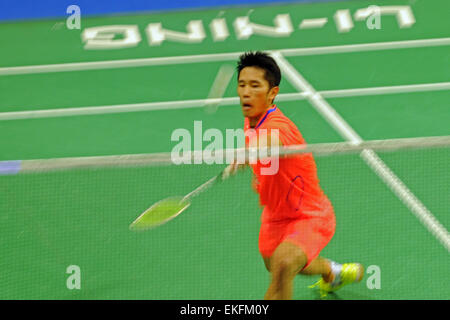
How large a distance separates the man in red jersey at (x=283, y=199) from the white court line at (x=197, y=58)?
348cm

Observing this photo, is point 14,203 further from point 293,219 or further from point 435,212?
point 435,212

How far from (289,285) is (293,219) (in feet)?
1.33

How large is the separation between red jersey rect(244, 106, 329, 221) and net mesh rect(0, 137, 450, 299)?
67cm

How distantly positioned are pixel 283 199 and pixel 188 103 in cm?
323

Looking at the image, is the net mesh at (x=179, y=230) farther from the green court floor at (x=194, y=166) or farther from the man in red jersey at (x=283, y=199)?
the man in red jersey at (x=283, y=199)

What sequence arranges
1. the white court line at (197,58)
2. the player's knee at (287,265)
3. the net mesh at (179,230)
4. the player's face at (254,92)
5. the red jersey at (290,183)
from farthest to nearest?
1. the white court line at (197,58)
2. the net mesh at (179,230)
3. the player's face at (254,92)
4. the red jersey at (290,183)
5. the player's knee at (287,265)

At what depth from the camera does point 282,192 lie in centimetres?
461

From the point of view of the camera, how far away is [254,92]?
15.5 feet

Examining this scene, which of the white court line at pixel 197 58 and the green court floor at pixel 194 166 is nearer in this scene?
the green court floor at pixel 194 166

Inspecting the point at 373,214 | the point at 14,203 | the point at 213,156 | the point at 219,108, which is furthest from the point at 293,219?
the point at 219,108

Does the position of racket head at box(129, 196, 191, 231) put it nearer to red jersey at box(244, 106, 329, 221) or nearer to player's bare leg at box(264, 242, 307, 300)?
red jersey at box(244, 106, 329, 221)

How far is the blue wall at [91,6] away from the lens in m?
9.05

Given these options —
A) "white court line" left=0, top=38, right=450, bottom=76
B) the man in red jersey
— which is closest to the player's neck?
the man in red jersey

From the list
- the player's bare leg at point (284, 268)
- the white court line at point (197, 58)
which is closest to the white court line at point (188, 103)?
the white court line at point (197, 58)
